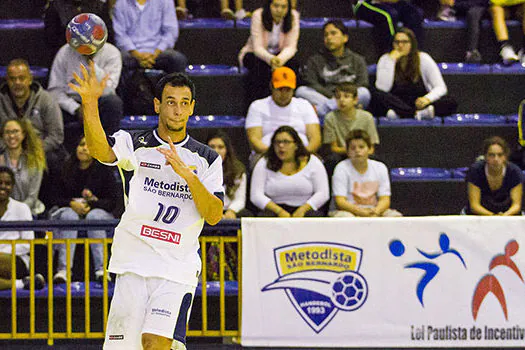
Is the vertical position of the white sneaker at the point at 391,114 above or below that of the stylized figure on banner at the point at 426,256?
above

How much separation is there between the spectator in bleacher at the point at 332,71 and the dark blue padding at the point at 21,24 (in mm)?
3561

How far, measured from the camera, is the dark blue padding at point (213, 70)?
40.0 ft

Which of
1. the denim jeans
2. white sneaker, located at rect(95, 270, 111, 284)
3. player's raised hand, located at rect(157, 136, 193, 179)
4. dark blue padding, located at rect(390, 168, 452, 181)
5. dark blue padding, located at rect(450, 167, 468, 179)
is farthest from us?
dark blue padding, located at rect(450, 167, 468, 179)

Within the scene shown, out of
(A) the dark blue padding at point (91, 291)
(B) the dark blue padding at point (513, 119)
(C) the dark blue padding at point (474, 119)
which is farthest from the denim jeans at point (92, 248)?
(B) the dark blue padding at point (513, 119)

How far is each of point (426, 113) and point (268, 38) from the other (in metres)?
A: 2.05

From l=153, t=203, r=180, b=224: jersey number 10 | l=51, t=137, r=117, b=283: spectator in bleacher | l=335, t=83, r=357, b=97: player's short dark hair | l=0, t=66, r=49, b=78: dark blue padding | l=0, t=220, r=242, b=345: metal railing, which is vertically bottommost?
l=0, t=220, r=242, b=345: metal railing

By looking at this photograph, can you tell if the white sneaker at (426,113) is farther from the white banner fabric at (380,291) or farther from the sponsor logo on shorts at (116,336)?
the sponsor logo on shorts at (116,336)

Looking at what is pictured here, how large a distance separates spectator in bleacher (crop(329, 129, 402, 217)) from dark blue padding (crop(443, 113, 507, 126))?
2.14 meters

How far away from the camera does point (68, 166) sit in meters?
10.0

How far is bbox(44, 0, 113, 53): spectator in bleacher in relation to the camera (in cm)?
1187

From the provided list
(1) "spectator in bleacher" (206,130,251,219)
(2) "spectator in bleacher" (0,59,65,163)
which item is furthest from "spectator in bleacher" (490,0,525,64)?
(2) "spectator in bleacher" (0,59,65,163)

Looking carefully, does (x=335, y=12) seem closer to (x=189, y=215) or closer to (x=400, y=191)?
(x=400, y=191)

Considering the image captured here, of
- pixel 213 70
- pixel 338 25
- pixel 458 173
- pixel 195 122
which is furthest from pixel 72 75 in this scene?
pixel 458 173

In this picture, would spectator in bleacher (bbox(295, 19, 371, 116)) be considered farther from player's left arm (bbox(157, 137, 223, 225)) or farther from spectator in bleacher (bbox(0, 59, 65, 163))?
player's left arm (bbox(157, 137, 223, 225))
